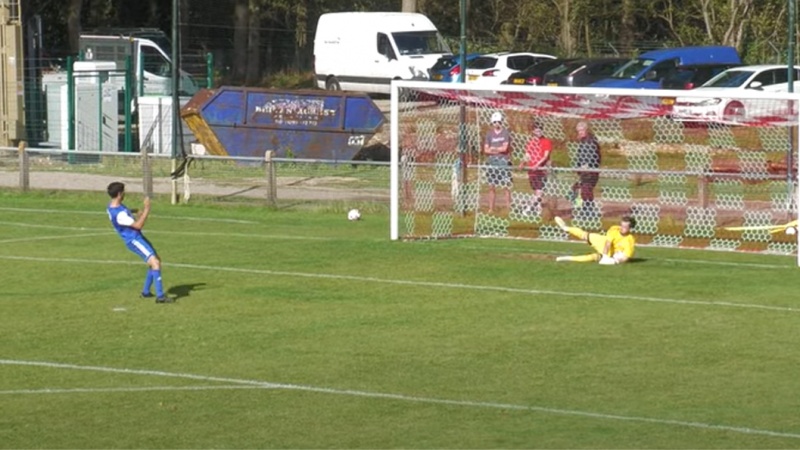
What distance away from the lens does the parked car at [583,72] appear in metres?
42.7

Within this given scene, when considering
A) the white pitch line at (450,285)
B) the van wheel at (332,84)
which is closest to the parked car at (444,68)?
the van wheel at (332,84)

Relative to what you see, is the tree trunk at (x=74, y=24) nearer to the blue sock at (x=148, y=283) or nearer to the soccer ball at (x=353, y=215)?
the soccer ball at (x=353, y=215)

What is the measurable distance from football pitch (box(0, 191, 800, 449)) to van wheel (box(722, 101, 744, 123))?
7.40 feet

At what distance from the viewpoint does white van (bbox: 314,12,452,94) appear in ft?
159

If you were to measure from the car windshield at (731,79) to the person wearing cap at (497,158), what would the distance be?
13794mm

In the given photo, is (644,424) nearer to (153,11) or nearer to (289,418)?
(289,418)

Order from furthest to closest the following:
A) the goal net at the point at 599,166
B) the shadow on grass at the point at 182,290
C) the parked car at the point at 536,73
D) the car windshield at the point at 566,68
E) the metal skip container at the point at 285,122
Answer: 1. the parked car at the point at 536,73
2. the car windshield at the point at 566,68
3. the metal skip container at the point at 285,122
4. the goal net at the point at 599,166
5. the shadow on grass at the point at 182,290

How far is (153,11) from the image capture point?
66.3m

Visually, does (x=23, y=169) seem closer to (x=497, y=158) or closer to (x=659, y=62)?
(x=497, y=158)

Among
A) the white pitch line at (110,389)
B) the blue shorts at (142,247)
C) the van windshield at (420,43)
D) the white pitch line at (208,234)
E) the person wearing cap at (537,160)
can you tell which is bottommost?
the white pitch line at (208,234)

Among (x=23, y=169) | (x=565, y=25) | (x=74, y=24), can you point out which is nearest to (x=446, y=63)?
(x=565, y=25)

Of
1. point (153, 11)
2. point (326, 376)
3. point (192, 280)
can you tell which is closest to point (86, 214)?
point (192, 280)

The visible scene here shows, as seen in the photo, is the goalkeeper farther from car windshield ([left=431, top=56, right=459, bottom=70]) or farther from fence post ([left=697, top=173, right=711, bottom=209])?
car windshield ([left=431, top=56, right=459, bottom=70])

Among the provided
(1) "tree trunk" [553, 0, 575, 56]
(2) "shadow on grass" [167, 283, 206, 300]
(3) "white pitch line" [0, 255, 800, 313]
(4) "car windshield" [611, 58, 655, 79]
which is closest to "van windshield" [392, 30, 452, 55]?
(1) "tree trunk" [553, 0, 575, 56]
